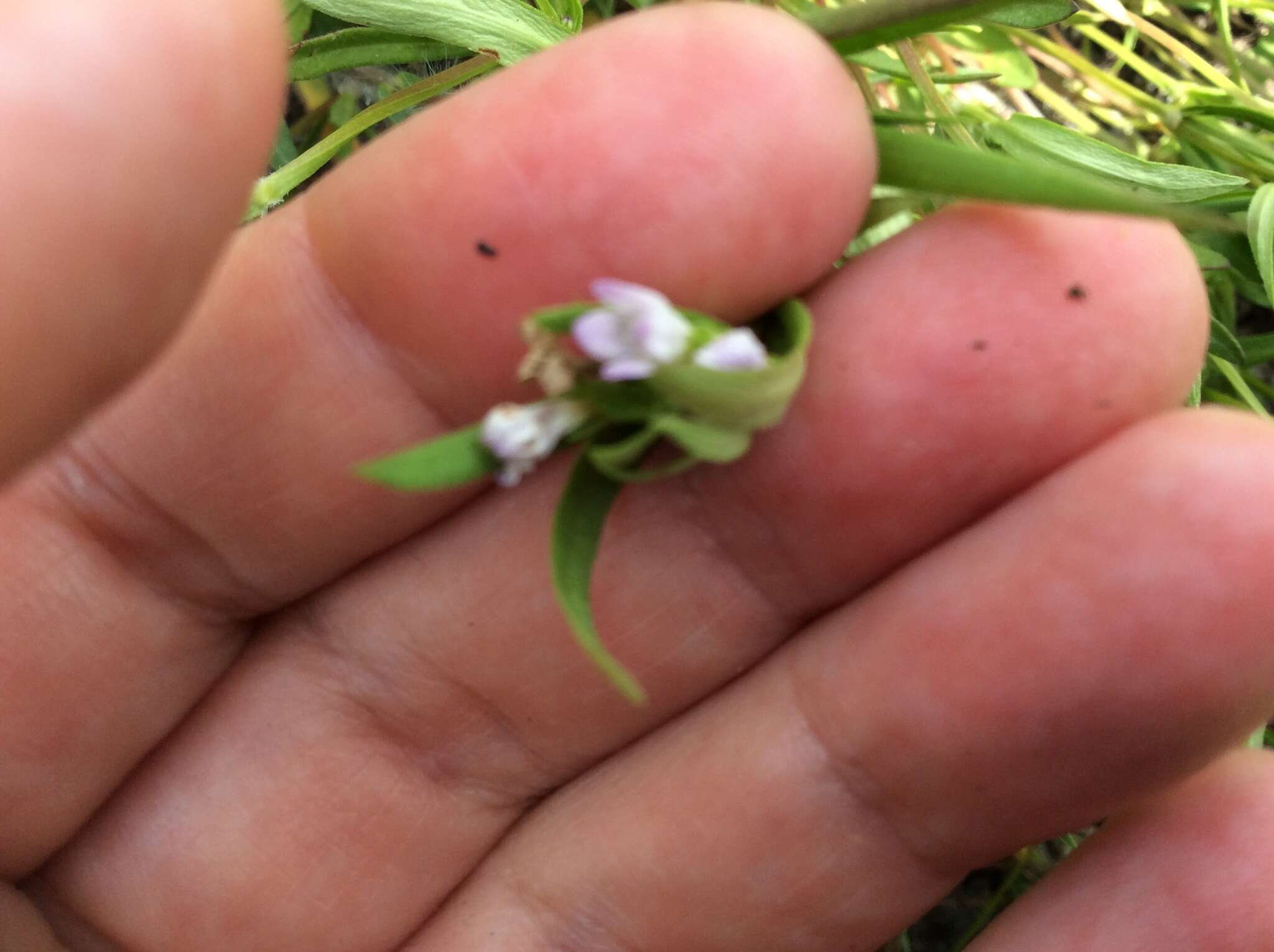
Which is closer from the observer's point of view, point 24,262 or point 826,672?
point 24,262

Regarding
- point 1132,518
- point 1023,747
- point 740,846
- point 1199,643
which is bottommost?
point 740,846

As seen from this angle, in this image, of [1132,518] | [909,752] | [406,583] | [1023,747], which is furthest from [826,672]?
[406,583]

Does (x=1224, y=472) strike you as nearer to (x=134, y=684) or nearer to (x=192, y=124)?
(x=192, y=124)

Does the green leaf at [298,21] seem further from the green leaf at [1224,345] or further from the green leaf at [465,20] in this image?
the green leaf at [1224,345]

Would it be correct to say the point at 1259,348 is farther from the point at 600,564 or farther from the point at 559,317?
the point at 559,317

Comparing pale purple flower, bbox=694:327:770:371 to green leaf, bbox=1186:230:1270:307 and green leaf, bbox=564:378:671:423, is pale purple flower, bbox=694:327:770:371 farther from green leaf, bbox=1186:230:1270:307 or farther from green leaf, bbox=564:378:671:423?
green leaf, bbox=1186:230:1270:307

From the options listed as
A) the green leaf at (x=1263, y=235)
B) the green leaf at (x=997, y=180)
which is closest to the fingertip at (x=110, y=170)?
the green leaf at (x=997, y=180)
